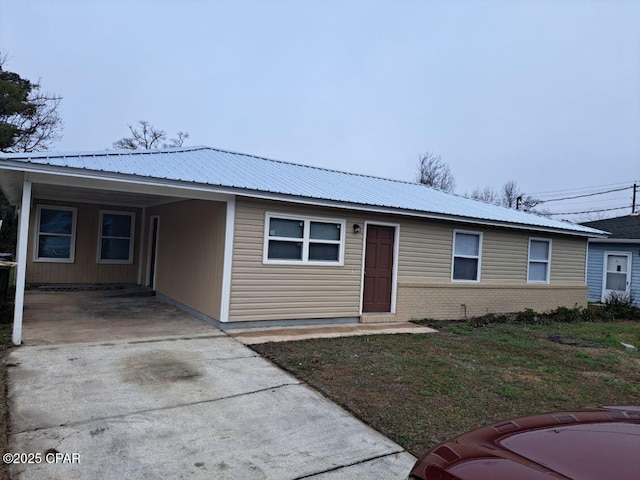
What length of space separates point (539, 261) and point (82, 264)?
13.6m

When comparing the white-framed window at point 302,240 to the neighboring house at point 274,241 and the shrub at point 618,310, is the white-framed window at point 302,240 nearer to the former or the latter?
the neighboring house at point 274,241

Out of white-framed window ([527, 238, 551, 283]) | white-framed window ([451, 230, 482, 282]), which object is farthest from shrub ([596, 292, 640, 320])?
white-framed window ([451, 230, 482, 282])

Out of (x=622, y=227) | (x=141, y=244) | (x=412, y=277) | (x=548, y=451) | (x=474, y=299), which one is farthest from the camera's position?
(x=622, y=227)

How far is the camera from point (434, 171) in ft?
136

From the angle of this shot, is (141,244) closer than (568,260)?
Yes

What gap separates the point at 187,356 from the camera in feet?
20.1

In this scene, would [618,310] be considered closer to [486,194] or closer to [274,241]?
[274,241]

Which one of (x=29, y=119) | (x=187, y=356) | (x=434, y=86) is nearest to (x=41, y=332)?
(x=187, y=356)

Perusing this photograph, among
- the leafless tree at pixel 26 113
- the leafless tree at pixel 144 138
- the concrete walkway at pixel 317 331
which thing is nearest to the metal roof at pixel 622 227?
the concrete walkway at pixel 317 331

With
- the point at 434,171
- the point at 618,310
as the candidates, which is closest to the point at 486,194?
the point at 434,171

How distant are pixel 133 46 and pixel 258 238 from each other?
51.3ft

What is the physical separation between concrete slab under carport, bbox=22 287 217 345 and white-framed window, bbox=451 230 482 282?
6574 mm

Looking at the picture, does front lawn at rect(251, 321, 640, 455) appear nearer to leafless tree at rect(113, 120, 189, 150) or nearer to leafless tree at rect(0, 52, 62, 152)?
leafless tree at rect(0, 52, 62, 152)

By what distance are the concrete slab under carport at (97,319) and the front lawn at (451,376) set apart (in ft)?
7.23
